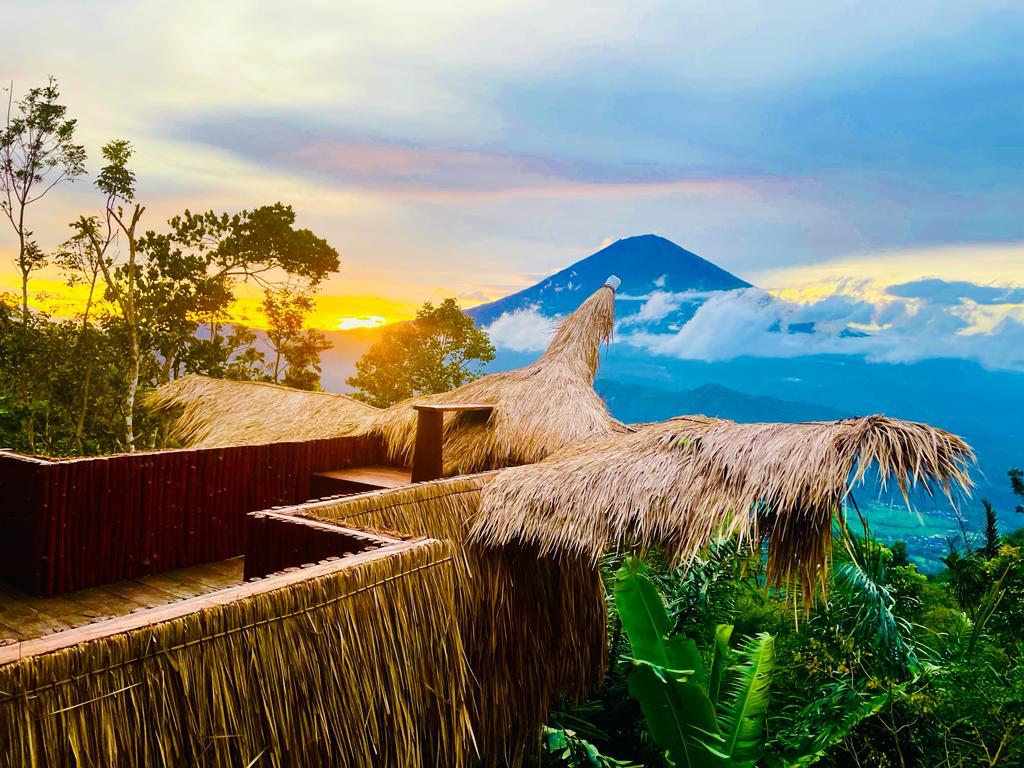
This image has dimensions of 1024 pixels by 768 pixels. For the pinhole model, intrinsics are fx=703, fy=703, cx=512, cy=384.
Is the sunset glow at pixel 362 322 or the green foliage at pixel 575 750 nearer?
the green foliage at pixel 575 750

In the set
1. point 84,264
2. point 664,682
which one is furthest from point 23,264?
point 664,682

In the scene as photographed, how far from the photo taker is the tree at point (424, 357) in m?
17.2

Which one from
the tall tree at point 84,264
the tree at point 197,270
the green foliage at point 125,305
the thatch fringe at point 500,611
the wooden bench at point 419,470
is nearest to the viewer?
the thatch fringe at point 500,611

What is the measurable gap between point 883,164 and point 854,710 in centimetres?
5809

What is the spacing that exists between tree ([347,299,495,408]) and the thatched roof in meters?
9.26

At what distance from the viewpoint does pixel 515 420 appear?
6.71 m

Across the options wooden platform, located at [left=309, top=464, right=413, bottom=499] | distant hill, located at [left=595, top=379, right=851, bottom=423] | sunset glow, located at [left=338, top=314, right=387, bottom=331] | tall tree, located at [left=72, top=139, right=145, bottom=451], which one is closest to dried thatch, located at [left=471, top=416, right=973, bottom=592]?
Result: wooden platform, located at [left=309, top=464, right=413, bottom=499]

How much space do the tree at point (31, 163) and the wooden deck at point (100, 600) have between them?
11.9m

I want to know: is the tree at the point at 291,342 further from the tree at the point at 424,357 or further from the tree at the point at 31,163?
the tree at the point at 31,163

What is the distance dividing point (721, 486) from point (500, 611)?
1.65 metres

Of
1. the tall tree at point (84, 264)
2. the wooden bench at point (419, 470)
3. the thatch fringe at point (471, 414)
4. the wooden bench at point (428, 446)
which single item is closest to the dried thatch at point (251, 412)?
the thatch fringe at point (471, 414)

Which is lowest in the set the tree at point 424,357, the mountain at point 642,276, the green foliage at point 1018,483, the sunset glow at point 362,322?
the green foliage at point 1018,483

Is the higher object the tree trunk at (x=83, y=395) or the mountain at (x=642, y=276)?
the mountain at (x=642, y=276)

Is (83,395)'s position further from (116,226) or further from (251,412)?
(251,412)
